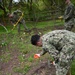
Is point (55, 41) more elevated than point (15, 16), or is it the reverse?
point (55, 41)

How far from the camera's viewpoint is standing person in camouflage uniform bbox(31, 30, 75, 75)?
5656mm

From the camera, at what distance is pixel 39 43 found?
5637 millimetres

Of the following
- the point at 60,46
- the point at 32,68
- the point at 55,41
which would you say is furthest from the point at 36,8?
→ the point at 55,41

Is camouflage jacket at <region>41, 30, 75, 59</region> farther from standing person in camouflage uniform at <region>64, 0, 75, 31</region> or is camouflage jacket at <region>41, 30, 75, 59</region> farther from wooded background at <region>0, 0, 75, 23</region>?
wooded background at <region>0, 0, 75, 23</region>

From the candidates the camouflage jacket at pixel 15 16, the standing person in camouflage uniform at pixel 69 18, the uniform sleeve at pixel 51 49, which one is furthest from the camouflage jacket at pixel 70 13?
the uniform sleeve at pixel 51 49

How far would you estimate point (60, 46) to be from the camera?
19.2 feet

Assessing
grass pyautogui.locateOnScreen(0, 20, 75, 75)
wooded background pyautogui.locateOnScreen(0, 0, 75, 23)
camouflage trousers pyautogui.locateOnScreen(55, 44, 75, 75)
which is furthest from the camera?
wooded background pyautogui.locateOnScreen(0, 0, 75, 23)

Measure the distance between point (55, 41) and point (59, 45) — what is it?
0.57 ft

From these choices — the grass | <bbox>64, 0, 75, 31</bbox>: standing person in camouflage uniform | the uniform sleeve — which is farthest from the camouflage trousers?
<bbox>64, 0, 75, 31</bbox>: standing person in camouflage uniform

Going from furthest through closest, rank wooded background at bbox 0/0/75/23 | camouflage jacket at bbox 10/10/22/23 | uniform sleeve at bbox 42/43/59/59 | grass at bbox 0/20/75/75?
wooded background at bbox 0/0/75/23
camouflage jacket at bbox 10/10/22/23
grass at bbox 0/20/75/75
uniform sleeve at bbox 42/43/59/59

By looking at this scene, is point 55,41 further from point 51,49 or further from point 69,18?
point 69,18

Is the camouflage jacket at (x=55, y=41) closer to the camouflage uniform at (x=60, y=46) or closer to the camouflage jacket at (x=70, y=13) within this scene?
the camouflage uniform at (x=60, y=46)

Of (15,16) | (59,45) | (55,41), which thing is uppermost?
(55,41)

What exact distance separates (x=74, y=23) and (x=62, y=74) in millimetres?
4870
